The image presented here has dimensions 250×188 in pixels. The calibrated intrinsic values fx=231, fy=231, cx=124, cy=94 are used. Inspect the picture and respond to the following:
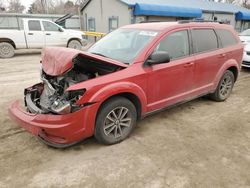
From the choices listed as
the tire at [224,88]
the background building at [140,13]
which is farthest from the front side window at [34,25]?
the tire at [224,88]

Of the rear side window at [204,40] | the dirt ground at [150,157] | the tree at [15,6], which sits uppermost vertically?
the tree at [15,6]

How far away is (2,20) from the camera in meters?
15.1

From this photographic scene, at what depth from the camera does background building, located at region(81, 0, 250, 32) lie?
48.6ft

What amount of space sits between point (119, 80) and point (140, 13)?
1236cm

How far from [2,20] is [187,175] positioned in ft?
53.1

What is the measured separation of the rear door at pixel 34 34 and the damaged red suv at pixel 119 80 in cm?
835

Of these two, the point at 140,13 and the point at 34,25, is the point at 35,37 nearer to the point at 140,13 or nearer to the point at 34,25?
the point at 34,25

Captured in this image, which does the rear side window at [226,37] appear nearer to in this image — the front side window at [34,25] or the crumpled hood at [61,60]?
the crumpled hood at [61,60]

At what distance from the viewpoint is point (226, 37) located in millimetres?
4941

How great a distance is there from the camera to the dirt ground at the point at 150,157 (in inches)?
108

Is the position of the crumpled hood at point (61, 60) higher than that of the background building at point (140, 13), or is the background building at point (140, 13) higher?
the background building at point (140, 13)

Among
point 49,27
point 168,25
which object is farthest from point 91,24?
point 168,25

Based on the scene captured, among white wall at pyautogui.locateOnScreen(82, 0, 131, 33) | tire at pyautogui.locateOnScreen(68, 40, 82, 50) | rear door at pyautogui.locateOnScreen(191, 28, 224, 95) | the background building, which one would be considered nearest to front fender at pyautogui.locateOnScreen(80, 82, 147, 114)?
rear door at pyautogui.locateOnScreen(191, 28, 224, 95)

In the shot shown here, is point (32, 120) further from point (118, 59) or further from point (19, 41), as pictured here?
point (19, 41)
